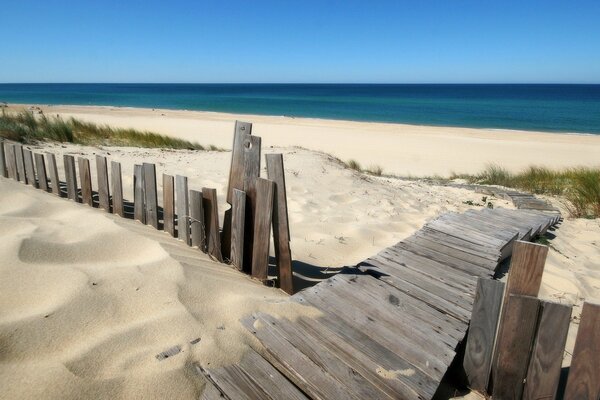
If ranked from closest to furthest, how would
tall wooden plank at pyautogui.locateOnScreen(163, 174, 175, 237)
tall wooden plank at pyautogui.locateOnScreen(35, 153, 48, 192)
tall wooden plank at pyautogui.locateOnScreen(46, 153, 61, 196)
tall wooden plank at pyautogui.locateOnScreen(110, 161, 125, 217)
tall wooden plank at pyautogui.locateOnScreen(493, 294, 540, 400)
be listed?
tall wooden plank at pyautogui.locateOnScreen(493, 294, 540, 400) < tall wooden plank at pyautogui.locateOnScreen(163, 174, 175, 237) < tall wooden plank at pyautogui.locateOnScreen(110, 161, 125, 217) < tall wooden plank at pyautogui.locateOnScreen(46, 153, 61, 196) < tall wooden plank at pyautogui.locateOnScreen(35, 153, 48, 192)

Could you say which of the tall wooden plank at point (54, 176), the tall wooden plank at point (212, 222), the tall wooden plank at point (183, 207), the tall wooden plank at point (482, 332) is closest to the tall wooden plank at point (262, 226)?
the tall wooden plank at point (212, 222)

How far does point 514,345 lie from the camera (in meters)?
1.89

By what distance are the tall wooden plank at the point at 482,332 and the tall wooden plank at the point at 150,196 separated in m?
2.60

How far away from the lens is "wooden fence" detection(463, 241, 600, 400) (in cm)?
173

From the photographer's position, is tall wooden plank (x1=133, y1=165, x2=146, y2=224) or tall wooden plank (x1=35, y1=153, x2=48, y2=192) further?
tall wooden plank (x1=35, y1=153, x2=48, y2=192)

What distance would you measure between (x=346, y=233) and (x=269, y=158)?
2.00 m

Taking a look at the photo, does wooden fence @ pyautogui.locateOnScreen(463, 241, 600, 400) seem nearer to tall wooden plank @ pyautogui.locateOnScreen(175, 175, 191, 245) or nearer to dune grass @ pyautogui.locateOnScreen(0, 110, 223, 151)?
tall wooden plank @ pyautogui.locateOnScreen(175, 175, 191, 245)

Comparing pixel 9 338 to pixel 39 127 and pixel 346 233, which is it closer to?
pixel 346 233

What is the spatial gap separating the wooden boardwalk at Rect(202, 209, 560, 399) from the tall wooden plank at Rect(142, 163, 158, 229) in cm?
166

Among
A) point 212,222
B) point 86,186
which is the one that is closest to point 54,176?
point 86,186

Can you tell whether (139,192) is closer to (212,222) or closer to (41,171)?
(212,222)

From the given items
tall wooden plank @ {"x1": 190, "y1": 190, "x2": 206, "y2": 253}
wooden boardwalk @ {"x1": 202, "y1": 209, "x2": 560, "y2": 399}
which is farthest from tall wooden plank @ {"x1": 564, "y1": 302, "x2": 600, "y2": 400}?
tall wooden plank @ {"x1": 190, "y1": 190, "x2": 206, "y2": 253}

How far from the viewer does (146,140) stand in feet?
33.8

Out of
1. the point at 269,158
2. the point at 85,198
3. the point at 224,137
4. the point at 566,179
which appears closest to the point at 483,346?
the point at 269,158
